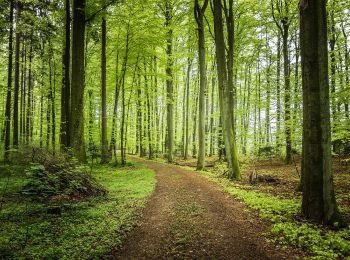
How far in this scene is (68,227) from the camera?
228 inches

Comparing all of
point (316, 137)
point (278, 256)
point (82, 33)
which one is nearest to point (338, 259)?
point (278, 256)

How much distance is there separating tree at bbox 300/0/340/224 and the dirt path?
4.91ft

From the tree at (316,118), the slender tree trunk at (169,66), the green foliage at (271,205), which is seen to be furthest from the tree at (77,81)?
the slender tree trunk at (169,66)

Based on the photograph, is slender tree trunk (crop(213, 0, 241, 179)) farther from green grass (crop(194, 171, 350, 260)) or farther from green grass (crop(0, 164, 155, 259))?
green grass (crop(0, 164, 155, 259))

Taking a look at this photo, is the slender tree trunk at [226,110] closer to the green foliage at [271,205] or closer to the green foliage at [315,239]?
the green foliage at [271,205]

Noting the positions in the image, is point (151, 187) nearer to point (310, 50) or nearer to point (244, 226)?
point (244, 226)

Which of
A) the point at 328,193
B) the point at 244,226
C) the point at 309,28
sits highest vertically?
the point at 309,28

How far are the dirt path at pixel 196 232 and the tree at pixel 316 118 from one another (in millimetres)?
1495

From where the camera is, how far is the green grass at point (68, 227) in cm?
461

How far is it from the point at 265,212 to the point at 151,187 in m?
4.94

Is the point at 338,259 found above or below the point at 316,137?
below

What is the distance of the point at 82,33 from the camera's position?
1174cm

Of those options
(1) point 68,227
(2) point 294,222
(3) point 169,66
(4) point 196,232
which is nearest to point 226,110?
(2) point 294,222

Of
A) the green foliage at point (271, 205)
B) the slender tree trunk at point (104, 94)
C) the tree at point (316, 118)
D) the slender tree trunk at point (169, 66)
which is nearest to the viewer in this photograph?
the tree at point (316, 118)
